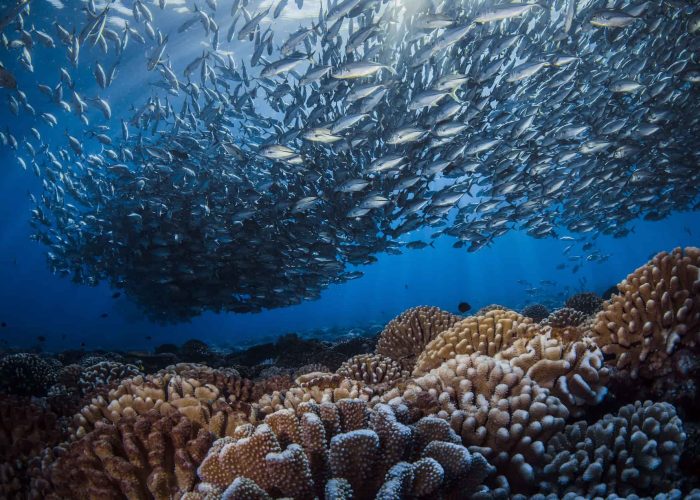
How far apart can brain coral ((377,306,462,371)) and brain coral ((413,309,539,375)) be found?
1483 millimetres

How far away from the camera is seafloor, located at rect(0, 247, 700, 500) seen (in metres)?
1.96

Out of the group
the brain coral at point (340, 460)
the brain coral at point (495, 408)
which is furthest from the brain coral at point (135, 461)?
the brain coral at point (495, 408)

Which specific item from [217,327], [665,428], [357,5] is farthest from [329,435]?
[217,327]

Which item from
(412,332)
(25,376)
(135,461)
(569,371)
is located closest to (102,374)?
(25,376)

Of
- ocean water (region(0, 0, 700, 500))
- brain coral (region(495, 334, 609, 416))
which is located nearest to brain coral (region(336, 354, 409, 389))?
ocean water (region(0, 0, 700, 500))

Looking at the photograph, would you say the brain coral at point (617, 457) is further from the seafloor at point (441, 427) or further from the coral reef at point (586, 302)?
the coral reef at point (586, 302)

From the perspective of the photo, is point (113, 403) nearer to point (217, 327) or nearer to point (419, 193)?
point (419, 193)

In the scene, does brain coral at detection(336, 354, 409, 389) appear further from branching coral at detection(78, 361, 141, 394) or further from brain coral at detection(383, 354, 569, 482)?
branching coral at detection(78, 361, 141, 394)

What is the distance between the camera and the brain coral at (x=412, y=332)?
598 cm

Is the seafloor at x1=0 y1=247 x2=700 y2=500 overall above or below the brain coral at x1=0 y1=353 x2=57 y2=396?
below

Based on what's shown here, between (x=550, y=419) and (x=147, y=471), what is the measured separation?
272cm

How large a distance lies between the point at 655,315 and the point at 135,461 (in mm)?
4467

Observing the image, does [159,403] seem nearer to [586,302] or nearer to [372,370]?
[372,370]

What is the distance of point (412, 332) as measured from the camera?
618 cm
